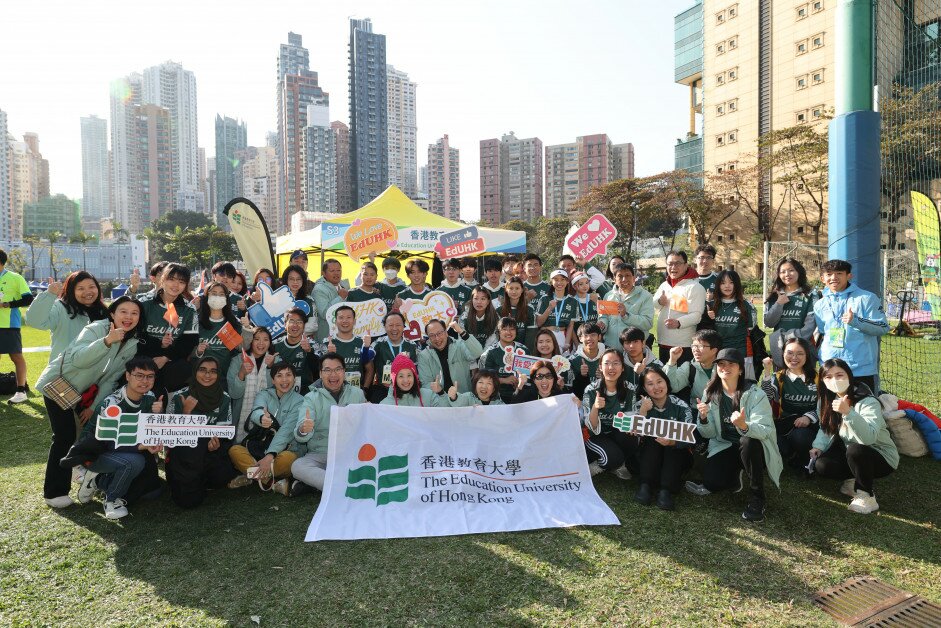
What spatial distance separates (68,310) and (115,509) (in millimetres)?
1719

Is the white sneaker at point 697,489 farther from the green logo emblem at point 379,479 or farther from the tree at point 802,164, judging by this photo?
the tree at point 802,164

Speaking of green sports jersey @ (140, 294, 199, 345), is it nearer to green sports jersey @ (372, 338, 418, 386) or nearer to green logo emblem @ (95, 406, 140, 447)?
green logo emblem @ (95, 406, 140, 447)

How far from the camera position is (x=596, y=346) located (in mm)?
Result: 5609

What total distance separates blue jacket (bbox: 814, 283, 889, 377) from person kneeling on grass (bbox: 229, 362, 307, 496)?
485 cm

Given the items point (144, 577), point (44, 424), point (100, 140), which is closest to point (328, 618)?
point (144, 577)

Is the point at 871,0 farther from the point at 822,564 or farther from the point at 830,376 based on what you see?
the point at 822,564

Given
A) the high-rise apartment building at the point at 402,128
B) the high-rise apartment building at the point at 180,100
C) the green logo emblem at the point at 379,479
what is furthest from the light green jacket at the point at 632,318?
the high-rise apartment building at the point at 180,100

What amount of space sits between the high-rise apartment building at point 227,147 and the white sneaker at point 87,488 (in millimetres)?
146261

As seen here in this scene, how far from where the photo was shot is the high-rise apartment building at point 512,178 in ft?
301

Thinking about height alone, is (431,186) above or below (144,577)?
above

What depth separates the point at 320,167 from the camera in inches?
3349

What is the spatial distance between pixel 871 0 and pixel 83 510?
28.0 ft

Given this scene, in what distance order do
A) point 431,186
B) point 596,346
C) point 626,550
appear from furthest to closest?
1. point 431,186
2. point 596,346
3. point 626,550

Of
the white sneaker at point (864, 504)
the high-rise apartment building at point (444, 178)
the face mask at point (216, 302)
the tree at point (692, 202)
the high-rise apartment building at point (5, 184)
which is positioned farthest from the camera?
the high-rise apartment building at point (5, 184)
